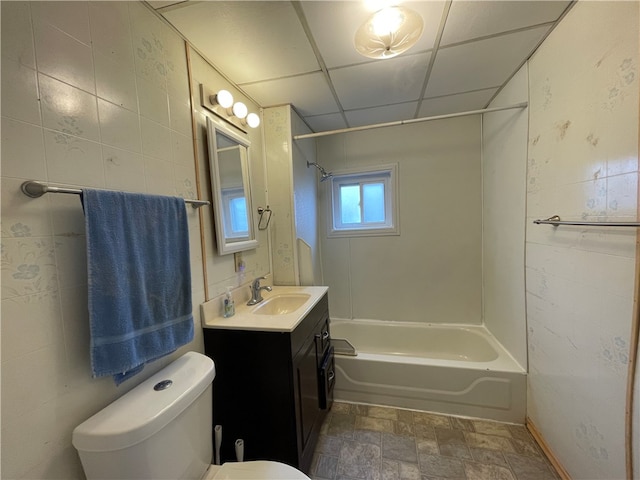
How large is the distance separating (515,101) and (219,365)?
236 centimetres

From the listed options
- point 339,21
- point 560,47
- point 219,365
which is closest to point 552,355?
point 560,47

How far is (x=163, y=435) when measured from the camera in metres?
0.72

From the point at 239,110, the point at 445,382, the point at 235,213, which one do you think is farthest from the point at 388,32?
the point at 445,382

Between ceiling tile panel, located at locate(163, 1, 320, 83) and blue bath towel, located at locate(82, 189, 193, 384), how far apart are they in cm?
80

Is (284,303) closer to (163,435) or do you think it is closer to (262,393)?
(262,393)

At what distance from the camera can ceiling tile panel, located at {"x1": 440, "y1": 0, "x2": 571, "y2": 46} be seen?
1057 millimetres

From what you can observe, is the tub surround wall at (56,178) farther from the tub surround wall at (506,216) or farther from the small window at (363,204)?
the tub surround wall at (506,216)

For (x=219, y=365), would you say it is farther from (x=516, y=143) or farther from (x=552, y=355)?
(x=516, y=143)

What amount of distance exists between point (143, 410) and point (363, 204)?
2.30 metres

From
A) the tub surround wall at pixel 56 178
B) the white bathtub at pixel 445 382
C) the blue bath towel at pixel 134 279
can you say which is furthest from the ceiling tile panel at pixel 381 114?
the white bathtub at pixel 445 382

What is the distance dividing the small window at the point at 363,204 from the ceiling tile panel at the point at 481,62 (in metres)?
0.88

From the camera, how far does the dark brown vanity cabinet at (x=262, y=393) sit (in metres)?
1.15

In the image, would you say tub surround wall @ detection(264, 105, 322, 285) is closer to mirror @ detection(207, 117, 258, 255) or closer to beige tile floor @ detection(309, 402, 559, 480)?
mirror @ detection(207, 117, 258, 255)

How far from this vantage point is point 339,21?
109 centimetres
